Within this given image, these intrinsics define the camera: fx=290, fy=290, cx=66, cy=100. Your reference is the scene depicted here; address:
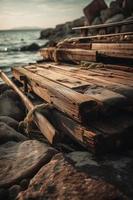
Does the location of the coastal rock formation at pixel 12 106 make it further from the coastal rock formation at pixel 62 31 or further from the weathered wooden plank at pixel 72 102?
the coastal rock formation at pixel 62 31

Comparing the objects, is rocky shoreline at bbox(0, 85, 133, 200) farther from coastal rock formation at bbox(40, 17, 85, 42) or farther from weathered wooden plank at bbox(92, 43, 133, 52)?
coastal rock formation at bbox(40, 17, 85, 42)

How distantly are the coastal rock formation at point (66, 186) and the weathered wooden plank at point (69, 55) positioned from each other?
4012mm

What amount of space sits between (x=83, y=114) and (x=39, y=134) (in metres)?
1.70

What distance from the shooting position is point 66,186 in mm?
2768

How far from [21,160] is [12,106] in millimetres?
3363

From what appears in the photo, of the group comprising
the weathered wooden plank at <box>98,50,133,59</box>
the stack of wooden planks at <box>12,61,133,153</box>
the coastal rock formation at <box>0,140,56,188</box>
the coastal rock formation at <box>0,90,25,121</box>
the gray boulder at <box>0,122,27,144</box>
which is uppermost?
the weathered wooden plank at <box>98,50,133,59</box>


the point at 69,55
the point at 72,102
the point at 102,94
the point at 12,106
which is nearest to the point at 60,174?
the point at 72,102

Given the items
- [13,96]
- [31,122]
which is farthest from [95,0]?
[31,122]

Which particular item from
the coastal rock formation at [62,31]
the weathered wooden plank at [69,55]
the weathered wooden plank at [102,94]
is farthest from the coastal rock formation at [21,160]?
the coastal rock formation at [62,31]

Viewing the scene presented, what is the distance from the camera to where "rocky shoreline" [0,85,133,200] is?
267 cm

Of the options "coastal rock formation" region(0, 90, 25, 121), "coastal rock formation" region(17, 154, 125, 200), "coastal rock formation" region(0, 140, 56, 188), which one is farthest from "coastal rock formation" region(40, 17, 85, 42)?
"coastal rock formation" region(17, 154, 125, 200)

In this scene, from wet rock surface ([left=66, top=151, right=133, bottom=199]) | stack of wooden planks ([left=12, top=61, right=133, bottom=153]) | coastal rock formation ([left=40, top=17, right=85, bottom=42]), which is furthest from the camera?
coastal rock formation ([left=40, top=17, right=85, bottom=42])

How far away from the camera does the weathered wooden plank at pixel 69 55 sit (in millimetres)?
6797

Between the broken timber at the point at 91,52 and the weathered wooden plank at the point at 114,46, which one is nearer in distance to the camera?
the weathered wooden plank at the point at 114,46
